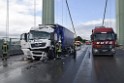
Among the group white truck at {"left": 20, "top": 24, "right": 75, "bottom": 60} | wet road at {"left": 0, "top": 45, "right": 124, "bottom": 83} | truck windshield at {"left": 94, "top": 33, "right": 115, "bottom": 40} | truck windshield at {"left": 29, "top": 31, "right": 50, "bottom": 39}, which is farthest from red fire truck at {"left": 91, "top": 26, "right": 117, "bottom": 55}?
wet road at {"left": 0, "top": 45, "right": 124, "bottom": 83}

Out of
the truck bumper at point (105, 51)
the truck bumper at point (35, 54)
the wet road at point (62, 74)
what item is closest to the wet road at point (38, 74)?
the wet road at point (62, 74)

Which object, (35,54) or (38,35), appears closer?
(35,54)

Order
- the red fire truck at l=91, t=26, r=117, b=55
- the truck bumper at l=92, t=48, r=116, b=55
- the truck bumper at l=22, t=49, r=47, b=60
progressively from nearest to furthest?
the truck bumper at l=22, t=49, r=47, b=60 < the red fire truck at l=91, t=26, r=117, b=55 < the truck bumper at l=92, t=48, r=116, b=55

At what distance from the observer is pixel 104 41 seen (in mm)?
34062

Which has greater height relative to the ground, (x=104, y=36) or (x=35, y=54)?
(x=104, y=36)

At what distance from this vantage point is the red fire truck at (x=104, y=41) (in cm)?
3388

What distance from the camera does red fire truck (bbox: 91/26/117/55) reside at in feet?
111

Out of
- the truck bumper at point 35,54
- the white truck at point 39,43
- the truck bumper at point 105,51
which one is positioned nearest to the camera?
the truck bumper at point 35,54

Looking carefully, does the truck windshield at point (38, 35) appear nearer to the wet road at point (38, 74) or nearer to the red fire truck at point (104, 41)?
the red fire truck at point (104, 41)

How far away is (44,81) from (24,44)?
15.4m

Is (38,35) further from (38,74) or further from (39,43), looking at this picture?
(38,74)

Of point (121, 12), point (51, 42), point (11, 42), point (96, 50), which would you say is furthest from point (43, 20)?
point (121, 12)

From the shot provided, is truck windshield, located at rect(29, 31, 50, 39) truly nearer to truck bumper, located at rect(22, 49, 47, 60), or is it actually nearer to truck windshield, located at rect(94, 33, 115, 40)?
truck bumper, located at rect(22, 49, 47, 60)

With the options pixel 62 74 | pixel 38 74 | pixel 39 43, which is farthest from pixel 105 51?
pixel 38 74
